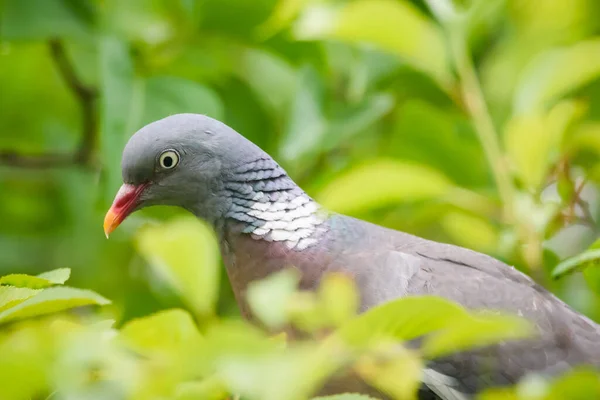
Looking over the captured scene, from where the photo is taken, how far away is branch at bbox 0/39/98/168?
10.4 ft

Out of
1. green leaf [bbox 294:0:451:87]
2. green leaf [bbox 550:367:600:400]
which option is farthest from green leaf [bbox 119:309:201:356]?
green leaf [bbox 294:0:451:87]

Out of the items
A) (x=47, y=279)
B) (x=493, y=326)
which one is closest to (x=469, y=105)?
(x=47, y=279)

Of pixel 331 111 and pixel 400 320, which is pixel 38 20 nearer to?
pixel 331 111

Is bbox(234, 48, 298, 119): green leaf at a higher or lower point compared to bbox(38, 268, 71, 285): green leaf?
higher

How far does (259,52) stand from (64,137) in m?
0.85

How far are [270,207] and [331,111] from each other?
0.80 metres

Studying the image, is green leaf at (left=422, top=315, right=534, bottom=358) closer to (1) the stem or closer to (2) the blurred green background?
(2) the blurred green background

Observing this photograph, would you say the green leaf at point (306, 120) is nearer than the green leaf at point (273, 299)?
No

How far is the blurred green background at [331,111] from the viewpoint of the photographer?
2.49 m

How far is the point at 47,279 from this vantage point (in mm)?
1483

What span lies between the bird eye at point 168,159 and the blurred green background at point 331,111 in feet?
0.91

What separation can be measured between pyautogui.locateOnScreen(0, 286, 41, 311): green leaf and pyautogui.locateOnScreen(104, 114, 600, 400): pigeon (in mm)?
844

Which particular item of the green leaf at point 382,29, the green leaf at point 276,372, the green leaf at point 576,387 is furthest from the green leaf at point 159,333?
the green leaf at point 382,29

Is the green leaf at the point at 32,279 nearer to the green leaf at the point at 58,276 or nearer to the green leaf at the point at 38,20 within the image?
the green leaf at the point at 58,276
